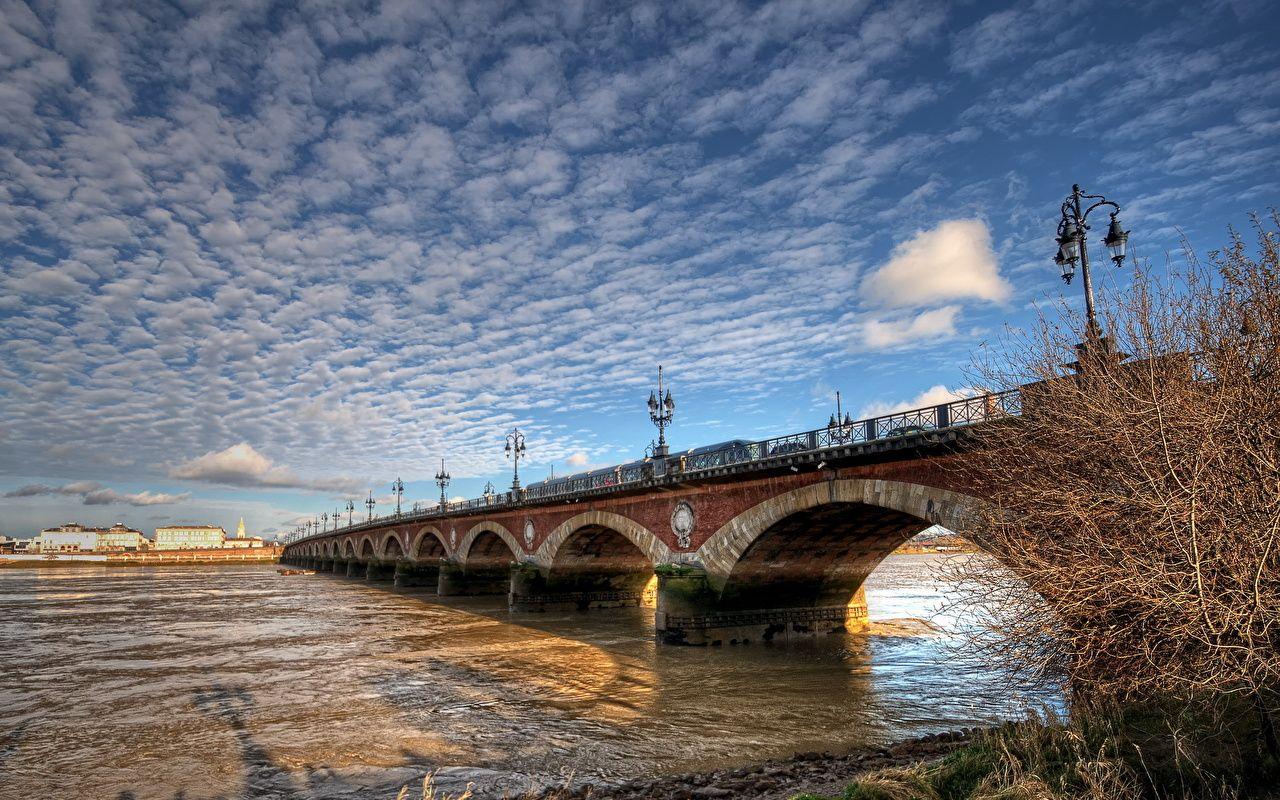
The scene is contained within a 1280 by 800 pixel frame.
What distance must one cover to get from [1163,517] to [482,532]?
43514mm

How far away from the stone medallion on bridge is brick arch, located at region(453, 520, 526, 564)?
53.5ft

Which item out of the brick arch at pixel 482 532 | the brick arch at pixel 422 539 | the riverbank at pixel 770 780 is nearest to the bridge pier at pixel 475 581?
the brick arch at pixel 482 532

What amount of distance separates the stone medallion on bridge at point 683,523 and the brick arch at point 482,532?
1631cm

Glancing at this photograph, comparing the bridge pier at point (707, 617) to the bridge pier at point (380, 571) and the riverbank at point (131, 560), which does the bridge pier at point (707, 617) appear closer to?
the bridge pier at point (380, 571)

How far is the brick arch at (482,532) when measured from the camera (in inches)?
1641

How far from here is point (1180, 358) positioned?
326 inches

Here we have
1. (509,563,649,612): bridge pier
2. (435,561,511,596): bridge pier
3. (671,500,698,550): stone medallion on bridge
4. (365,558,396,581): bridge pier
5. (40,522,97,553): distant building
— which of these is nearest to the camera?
(671,500,698,550): stone medallion on bridge

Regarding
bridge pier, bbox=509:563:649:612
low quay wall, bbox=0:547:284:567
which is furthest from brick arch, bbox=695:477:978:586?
low quay wall, bbox=0:547:284:567

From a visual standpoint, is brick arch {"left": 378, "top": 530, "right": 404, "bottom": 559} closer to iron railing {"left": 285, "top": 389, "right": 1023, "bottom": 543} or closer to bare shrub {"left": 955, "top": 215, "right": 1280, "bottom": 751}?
iron railing {"left": 285, "top": 389, "right": 1023, "bottom": 543}

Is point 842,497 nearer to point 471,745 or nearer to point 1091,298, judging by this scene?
point 1091,298

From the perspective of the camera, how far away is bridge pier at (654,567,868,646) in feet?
82.4

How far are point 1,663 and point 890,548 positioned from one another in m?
29.6

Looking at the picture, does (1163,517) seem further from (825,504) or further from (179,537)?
(179,537)

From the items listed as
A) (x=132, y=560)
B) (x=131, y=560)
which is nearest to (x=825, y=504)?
(x=132, y=560)
